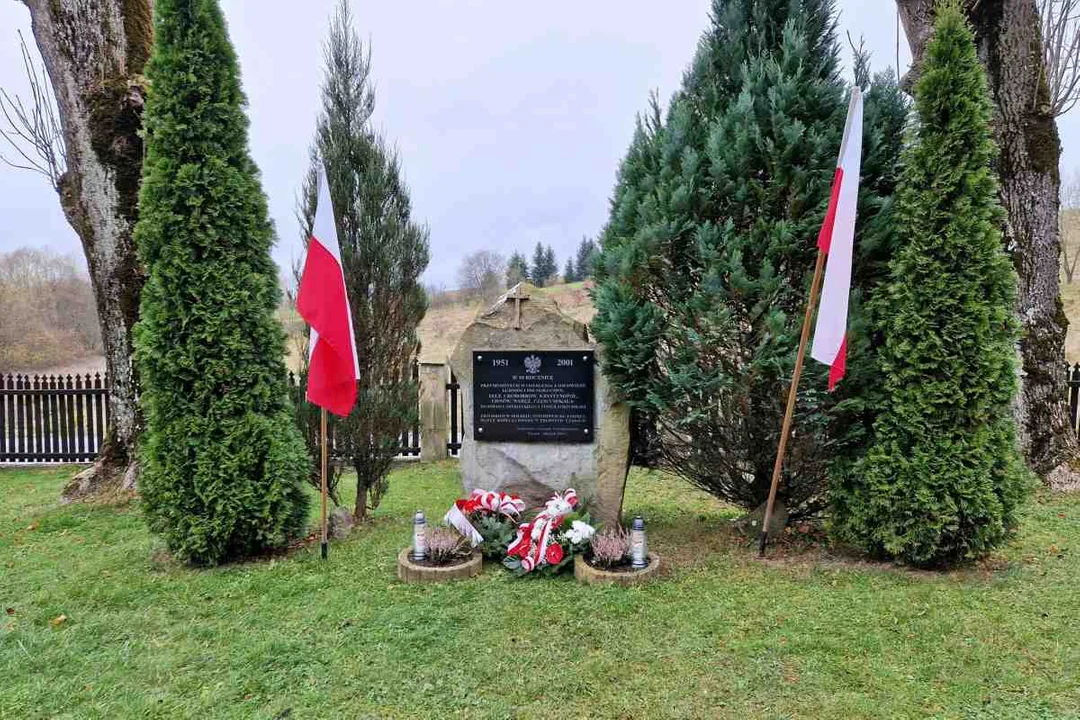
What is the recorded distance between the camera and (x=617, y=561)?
3688mm

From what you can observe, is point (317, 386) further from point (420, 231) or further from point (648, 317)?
point (648, 317)

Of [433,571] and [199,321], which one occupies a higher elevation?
[199,321]

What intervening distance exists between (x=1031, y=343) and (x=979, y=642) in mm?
4410

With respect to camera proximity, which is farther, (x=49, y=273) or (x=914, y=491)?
(x=49, y=273)

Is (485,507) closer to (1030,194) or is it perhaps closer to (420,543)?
(420,543)

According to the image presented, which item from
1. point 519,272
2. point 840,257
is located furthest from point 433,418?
point 840,257

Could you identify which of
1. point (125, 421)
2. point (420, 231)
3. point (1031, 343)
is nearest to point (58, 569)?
point (125, 421)

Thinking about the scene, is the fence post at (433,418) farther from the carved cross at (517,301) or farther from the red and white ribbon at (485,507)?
the red and white ribbon at (485,507)

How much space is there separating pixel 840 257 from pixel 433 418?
675cm

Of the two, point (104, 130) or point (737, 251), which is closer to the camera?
point (737, 251)

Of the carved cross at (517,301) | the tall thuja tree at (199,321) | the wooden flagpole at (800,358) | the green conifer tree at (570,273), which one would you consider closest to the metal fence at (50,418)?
the carved cross at (517,301)

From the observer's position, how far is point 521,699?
2.47 meters

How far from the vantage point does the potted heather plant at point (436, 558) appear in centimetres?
368

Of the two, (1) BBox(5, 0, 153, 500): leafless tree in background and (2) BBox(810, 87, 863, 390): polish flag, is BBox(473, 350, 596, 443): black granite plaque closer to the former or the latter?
(2) BBox(810, 87, 863, 390): polish flag
